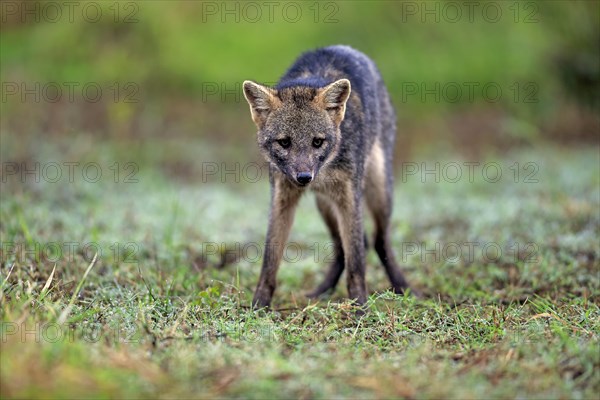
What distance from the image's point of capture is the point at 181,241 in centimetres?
719

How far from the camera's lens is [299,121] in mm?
5547

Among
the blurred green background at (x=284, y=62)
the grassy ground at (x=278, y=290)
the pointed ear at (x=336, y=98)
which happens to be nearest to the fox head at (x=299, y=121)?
the pointed ear at (x=336, y=98)

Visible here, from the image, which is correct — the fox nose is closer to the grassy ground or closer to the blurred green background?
the grassy ground

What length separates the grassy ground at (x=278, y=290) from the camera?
129 inches

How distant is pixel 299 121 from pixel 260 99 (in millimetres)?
380

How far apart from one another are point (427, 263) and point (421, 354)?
3.28 metres

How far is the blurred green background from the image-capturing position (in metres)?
12.7

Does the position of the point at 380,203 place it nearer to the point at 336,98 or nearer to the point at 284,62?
the point at 336,98

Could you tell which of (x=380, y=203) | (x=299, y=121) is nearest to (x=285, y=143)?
(x=299, y=121)

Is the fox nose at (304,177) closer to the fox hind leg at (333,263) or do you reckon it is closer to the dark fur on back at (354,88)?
the dark fur on back at (354,88)

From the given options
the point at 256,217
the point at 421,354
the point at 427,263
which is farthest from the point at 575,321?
the point at 256,217

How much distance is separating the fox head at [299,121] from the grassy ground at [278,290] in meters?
1.09

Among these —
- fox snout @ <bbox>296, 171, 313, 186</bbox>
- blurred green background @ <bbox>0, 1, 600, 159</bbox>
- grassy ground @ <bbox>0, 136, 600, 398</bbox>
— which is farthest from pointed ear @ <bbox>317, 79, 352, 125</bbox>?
blurred green background @ <bbox>0, 1, 600, 159</bbox>

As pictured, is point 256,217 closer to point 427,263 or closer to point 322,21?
point 427,263
